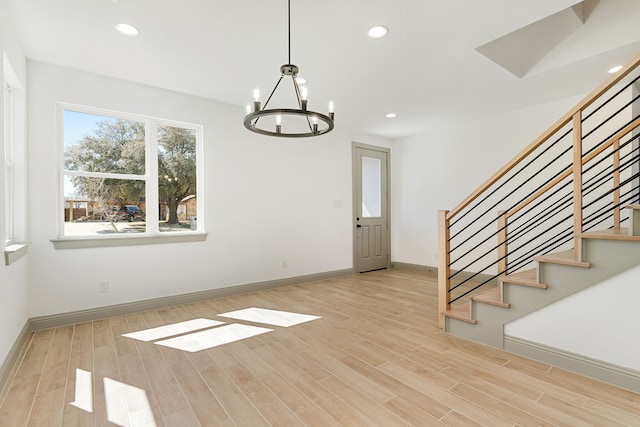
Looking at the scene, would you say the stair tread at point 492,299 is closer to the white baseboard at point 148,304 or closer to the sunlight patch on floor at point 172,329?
the sunlight patch on floor at point 172,329

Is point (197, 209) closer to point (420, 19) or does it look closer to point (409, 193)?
point (420, 19)

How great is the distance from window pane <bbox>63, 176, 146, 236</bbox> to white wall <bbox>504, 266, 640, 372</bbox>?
4.24 meters

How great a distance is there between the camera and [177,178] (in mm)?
4062

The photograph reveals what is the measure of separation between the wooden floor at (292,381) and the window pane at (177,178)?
4.27 ft

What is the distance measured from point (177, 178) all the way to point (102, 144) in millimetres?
873

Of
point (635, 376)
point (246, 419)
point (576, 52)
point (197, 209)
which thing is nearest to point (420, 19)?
point (576, 52)

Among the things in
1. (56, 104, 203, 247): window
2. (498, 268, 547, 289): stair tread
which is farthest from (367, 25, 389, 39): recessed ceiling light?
(56, 104, 203, 247): window

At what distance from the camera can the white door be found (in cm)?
600

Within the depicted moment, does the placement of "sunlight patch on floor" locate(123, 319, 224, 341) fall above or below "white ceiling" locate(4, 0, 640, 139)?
below

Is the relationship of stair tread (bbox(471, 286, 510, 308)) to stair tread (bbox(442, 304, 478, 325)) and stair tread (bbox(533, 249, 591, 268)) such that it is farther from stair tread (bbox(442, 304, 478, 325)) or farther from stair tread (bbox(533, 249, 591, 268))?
stair tread (bbox(533, 249, 591, 268))

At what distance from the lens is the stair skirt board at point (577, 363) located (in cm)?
203

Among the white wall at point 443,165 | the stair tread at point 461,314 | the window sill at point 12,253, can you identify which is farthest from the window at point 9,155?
the white wall at point 443,165

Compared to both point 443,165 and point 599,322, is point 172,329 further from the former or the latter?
point 443,165

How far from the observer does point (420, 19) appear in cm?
247
